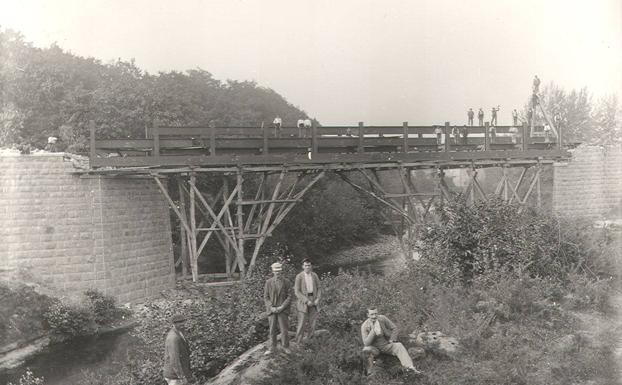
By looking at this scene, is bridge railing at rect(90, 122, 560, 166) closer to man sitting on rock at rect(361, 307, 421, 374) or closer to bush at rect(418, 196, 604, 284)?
bush at rect(418, 196, 604, 284)

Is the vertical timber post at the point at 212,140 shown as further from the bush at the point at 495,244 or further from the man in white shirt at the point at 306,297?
the man in white shirt at the point at 306,297

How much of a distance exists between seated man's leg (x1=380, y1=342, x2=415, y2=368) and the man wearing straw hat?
1.72 meters

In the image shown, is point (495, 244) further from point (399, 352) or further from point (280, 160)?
point (280, 160)

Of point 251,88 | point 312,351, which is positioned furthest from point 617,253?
point 251,88

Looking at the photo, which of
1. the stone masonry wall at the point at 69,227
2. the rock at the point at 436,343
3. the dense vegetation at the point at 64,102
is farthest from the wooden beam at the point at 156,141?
the rock at the point at 436,343

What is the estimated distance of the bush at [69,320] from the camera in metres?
14.4

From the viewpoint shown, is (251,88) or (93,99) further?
(251,88)

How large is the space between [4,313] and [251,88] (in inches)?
1496

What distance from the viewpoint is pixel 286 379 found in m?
7.88

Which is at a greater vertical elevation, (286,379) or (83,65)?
(83,65)

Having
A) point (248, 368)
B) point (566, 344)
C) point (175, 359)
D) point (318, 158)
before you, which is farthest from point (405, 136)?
point (175, 359)

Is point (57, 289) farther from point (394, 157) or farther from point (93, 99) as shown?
point (93, 99)

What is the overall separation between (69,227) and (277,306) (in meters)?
8.89

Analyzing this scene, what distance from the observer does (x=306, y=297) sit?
9297mm
